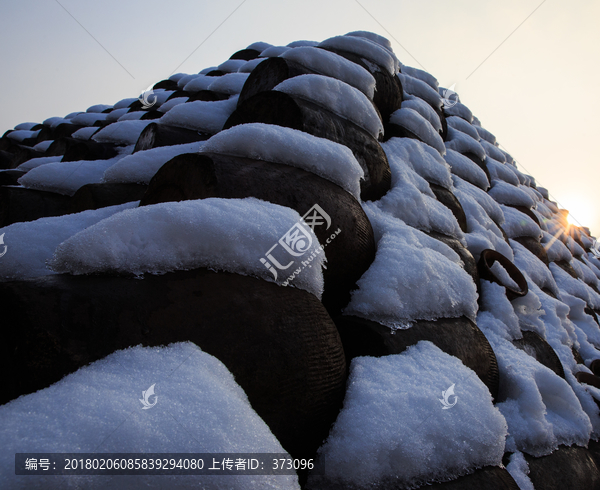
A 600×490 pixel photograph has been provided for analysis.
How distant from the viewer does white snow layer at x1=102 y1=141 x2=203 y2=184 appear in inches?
56.7

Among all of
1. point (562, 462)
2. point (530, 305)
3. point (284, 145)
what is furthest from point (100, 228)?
point (530, 305)

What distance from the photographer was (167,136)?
5.57ft

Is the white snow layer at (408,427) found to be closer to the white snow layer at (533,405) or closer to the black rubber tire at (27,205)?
the white snow layer at (533,405)

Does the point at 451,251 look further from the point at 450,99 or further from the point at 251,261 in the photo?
the point at 450,99

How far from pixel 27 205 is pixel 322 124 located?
4.03ft

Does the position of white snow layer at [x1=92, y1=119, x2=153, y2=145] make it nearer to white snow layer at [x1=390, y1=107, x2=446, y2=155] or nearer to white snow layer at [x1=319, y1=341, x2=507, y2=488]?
white snow layer at [x1=390, y1=107, x2=446, y2=155]

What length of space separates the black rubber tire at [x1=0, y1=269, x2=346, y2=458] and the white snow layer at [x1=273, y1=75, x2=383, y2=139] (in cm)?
91

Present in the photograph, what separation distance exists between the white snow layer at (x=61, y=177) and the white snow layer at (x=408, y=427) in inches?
56.5

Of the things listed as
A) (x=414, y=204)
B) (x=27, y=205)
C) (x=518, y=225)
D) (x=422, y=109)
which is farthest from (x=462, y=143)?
(x=27, y=205)

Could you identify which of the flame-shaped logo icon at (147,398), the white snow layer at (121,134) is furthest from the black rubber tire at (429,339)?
the white snow layer at (121,134)

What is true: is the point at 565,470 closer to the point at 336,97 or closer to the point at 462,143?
the point at 336,97

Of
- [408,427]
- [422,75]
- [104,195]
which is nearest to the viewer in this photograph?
[408,427]

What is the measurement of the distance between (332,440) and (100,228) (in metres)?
0.63

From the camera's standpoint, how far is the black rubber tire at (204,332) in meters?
0.56
